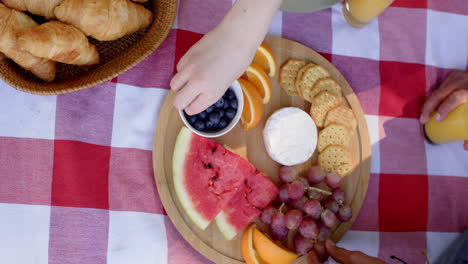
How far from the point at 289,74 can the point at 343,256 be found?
490 mm

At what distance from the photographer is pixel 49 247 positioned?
966 mm

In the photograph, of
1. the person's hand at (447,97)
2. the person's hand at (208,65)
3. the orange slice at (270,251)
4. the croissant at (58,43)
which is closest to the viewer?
the person's hand at (208,65)

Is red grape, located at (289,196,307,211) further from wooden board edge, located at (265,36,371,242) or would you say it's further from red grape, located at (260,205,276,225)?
wooden board edge, located at (265,36,371,242)

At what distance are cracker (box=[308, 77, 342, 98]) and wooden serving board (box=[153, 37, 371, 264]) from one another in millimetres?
34

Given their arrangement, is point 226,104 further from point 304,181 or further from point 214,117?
point 304,181

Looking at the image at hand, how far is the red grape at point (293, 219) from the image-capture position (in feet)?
3.12

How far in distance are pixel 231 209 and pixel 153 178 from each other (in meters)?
0.22

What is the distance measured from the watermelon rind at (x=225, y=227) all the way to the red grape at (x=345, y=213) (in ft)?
0.92

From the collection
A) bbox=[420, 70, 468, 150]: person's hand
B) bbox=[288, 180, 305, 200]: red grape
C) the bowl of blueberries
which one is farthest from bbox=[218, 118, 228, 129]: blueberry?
bbox=[420, 70, 468, 150]: person's hand

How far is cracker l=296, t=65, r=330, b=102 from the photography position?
3.37 ft

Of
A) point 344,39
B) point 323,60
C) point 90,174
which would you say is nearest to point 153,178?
point 90,174

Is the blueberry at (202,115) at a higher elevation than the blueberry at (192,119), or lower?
higher

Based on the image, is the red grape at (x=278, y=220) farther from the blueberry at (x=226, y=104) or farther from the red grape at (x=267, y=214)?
the blueberry at (x=226, y=104)

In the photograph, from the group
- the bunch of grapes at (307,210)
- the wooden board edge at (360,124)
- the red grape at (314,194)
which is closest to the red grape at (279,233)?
the bunch of grapes at (307,210)
